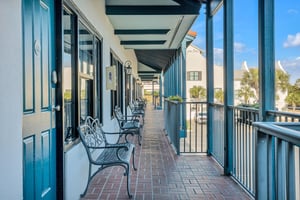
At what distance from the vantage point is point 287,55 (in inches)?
92.1

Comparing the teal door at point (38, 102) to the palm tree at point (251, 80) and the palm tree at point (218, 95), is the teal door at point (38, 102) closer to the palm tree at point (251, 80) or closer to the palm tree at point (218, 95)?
the palm tree at point (251, 80)

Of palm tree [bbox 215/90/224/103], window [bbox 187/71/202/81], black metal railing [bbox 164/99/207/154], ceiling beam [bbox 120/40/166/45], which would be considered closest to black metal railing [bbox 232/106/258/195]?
palm tree [bbox 215/90/224/103]

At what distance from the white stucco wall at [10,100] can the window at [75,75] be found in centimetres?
93

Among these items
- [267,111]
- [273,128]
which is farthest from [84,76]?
[273,128]

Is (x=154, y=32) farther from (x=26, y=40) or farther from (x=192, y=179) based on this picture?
(x=26, y=40)

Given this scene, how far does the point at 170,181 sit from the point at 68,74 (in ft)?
5.71

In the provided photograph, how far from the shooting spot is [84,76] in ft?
11.6

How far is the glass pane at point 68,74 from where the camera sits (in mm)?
2859

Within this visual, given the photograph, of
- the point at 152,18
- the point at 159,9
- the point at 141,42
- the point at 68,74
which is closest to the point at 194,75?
the point at 141,42

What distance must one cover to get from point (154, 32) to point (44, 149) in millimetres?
4971

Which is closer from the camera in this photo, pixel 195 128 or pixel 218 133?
pixel 218 133

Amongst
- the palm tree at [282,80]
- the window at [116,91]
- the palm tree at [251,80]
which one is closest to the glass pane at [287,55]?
the palm tree at [282,80]

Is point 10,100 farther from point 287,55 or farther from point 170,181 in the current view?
point 170,181

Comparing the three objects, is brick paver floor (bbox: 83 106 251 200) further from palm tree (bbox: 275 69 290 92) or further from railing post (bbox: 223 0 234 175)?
palm tree (bbox: 275 69 290 92)
